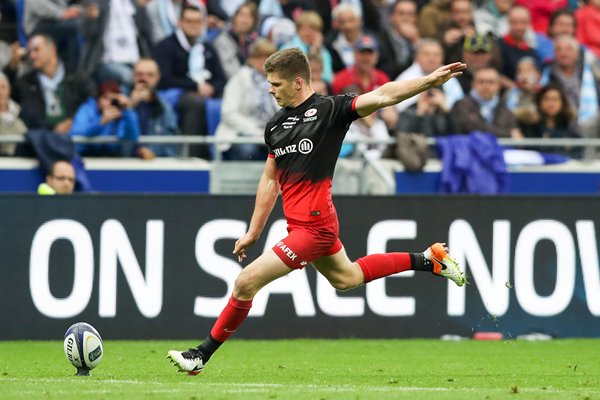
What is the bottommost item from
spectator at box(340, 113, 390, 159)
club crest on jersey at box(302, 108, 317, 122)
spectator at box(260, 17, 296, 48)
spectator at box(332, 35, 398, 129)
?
spectator at box(340, 113, 390, 159)

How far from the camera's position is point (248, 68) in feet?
50.4

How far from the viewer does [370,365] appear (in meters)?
11.1

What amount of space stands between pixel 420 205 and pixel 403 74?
122 inches

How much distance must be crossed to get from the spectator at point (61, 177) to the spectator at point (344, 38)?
168 inches

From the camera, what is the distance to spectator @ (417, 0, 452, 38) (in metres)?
18.1

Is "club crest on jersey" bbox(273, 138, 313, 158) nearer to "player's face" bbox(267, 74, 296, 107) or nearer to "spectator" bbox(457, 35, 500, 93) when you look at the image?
"player's face" bbox(267, 74, 296, 107)

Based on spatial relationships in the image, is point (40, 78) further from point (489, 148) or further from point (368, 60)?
point (489, 148)

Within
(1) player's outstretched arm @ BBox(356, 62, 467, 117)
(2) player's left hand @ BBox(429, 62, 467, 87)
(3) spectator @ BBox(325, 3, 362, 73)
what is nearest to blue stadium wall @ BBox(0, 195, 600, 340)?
(3) spectator @ BBox(325, 3, 362, 73)

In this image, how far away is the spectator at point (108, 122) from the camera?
1466 cm

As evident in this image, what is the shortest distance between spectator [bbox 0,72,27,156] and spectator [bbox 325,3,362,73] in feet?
14.2

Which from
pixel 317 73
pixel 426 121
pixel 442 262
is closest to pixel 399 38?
pixel 426 121

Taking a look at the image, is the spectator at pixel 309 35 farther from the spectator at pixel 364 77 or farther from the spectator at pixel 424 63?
the spectator at pixel 424 63

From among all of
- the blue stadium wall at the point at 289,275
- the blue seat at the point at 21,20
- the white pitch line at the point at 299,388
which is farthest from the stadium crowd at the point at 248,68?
the white pitch line at the point at 299,388

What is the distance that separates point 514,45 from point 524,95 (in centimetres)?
138
